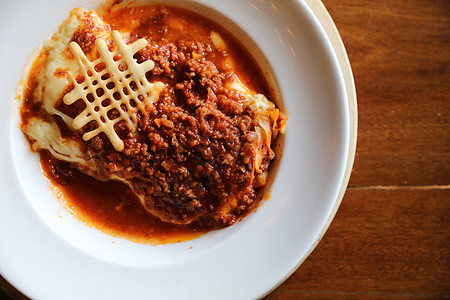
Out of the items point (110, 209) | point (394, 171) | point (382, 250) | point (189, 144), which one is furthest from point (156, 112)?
point (382, 250)

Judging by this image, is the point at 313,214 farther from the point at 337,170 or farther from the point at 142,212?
the point at 142,212

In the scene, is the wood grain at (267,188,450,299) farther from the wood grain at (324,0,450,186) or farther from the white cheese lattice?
the white cheese lattice

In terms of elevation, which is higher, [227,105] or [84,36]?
[227,105]

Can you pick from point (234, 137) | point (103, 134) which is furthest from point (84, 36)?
point (234, 137)

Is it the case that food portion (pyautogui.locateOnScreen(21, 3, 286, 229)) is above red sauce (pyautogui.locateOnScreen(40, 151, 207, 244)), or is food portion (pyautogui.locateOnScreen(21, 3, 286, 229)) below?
above

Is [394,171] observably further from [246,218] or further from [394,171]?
[246,218]

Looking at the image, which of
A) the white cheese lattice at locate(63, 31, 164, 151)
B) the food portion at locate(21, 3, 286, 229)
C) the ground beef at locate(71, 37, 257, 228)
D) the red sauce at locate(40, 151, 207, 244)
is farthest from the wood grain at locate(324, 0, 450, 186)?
the white cheese lattice at locate(63, 31, 164, 151)
